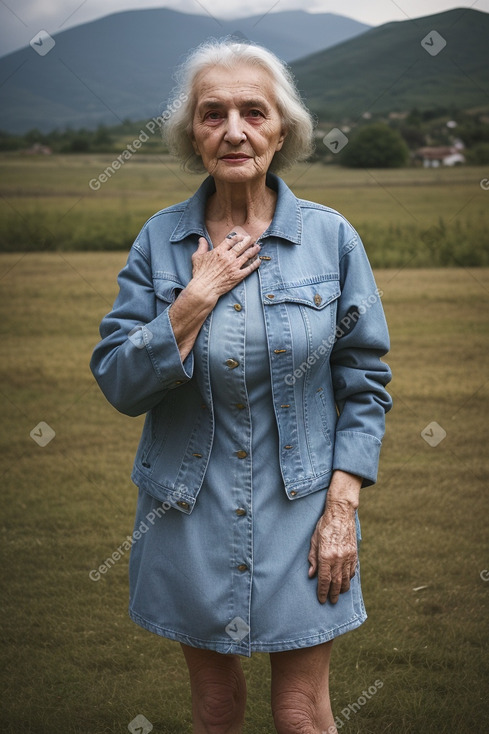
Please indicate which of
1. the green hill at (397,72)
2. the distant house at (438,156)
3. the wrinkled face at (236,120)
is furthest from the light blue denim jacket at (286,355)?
the distant house at (438,156)

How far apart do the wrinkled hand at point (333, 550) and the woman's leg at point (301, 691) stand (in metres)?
0.12

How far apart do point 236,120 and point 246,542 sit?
0.84 m

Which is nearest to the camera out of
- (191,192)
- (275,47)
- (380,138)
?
(275,47)

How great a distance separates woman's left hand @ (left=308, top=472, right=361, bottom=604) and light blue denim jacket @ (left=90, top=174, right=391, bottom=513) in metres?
0.05

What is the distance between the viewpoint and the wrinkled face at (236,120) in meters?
1.65

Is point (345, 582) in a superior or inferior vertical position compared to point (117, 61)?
inferior

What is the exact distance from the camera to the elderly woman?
1.64m

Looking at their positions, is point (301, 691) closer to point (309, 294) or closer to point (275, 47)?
point (309, 294)

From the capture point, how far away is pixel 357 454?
1.70 m

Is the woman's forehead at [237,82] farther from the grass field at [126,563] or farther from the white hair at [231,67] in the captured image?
the grass field at [126,563]

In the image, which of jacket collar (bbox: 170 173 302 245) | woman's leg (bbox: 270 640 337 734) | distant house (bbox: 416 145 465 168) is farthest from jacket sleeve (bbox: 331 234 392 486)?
distant house (bbox: 416 145 465 168)

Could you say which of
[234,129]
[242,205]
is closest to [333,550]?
[242,205]

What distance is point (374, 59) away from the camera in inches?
350

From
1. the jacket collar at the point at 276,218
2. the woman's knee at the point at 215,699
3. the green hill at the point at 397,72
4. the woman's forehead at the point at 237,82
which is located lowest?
the woman's knee at the point at 215,699
